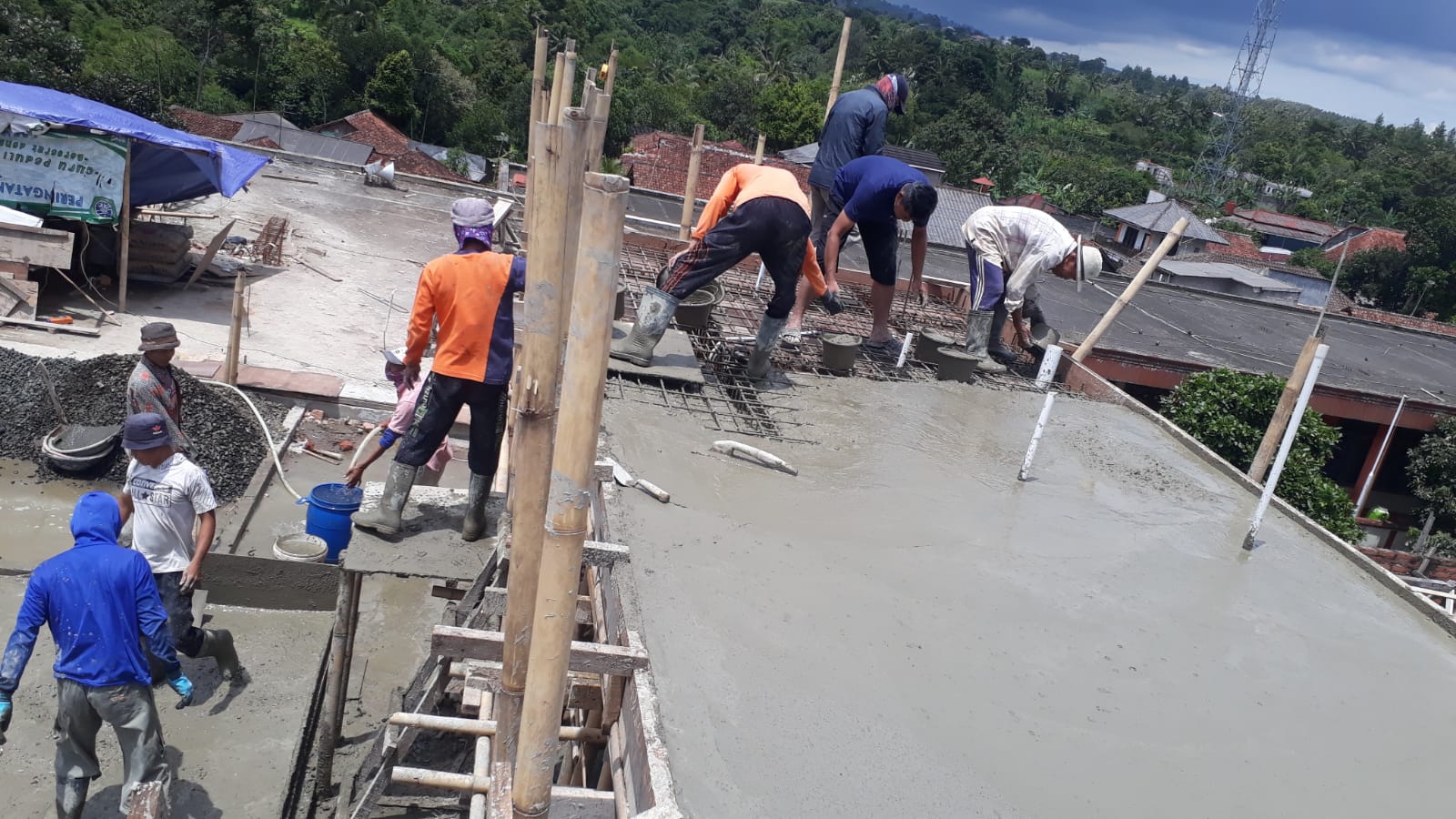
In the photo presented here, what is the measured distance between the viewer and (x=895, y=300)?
9867 mm

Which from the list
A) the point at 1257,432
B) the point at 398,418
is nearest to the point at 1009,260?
the point at 398,418

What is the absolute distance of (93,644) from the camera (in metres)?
3.46

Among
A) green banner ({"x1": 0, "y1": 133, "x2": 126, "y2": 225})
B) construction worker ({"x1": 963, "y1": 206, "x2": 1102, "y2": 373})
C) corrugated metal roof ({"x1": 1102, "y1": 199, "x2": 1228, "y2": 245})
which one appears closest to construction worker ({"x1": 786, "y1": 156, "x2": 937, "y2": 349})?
construction worker ({"x1": 963, "y1": 206, "x2": 1102, "y2": 373})

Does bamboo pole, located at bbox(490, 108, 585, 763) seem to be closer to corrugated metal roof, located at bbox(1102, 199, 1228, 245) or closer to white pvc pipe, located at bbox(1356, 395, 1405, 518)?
white pvc pipe, located at bbox(1356, 395, 1405, 518)

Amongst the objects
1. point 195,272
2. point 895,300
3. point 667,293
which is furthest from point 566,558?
point 195,272

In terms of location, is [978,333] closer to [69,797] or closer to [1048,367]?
[1048,367]

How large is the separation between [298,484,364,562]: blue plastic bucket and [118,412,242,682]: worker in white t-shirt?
49.6 inches

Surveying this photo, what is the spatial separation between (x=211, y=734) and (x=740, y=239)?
143 inches

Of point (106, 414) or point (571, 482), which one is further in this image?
point (106, 414)

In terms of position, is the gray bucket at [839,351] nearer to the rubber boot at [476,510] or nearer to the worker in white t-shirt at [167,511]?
the rubber boot at [476,510]

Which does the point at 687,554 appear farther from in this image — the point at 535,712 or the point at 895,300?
the point at 895,300

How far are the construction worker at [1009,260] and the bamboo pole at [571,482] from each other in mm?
5624

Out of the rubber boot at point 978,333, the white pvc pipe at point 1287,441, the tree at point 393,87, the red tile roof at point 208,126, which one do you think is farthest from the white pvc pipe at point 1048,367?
the tree at point 393,87

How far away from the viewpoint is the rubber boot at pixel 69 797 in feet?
11.8
